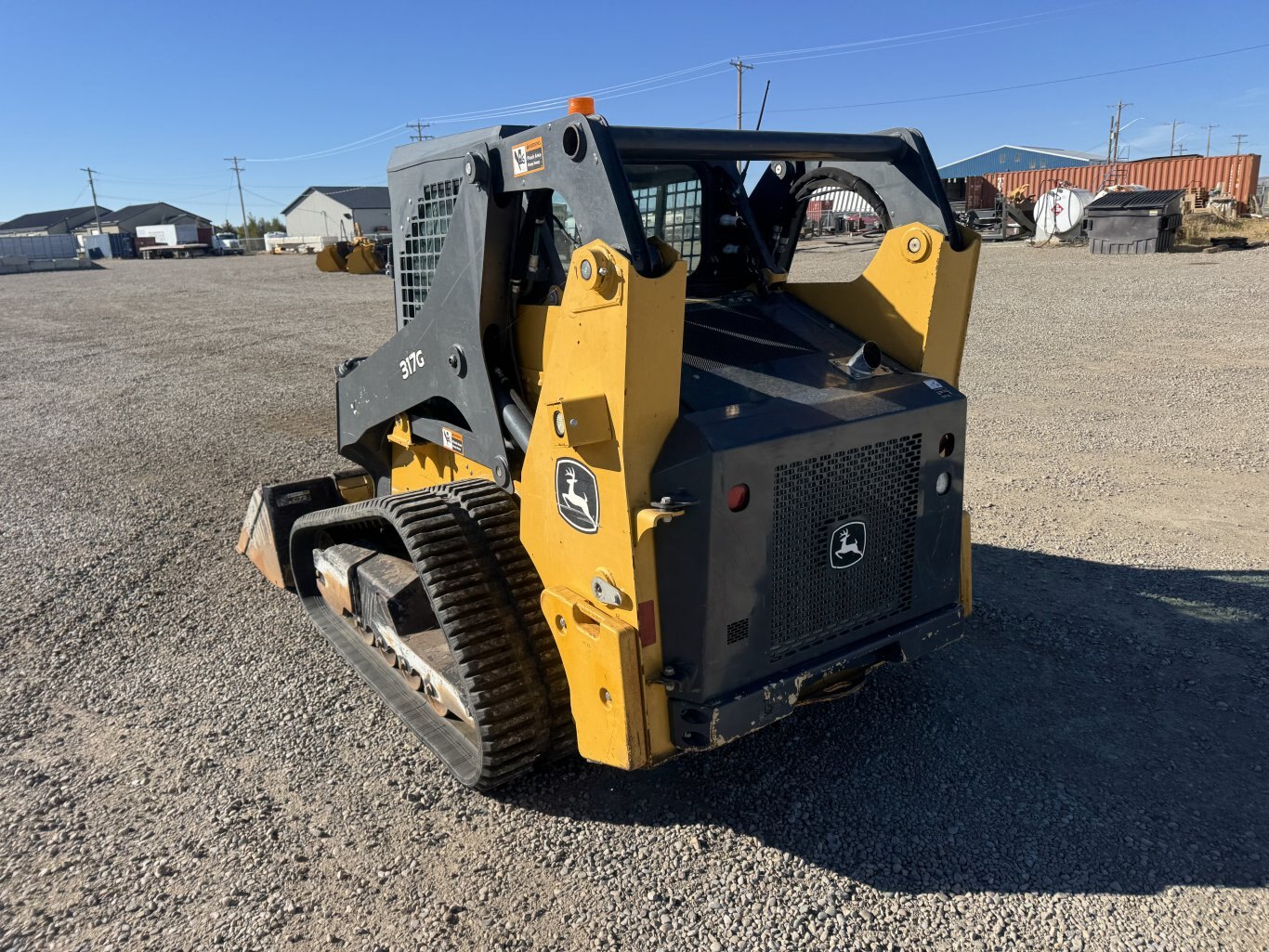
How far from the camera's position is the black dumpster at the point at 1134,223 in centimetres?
2273

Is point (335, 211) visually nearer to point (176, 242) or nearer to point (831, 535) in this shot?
point (176, 242)

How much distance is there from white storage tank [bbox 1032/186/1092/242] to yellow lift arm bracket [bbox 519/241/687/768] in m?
28.3

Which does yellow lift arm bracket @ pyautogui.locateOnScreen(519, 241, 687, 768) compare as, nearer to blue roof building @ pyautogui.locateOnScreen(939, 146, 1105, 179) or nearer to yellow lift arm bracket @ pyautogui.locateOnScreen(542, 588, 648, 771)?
yellow lift arm bracket @ pyautogui.locateOnScreen(542, 588, 648, 771)

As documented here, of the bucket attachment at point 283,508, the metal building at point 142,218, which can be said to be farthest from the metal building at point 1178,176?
the metal building at point 142,218

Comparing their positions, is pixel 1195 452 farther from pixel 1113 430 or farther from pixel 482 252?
pixel 482 252

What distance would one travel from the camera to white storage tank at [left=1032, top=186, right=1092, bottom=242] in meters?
27.0

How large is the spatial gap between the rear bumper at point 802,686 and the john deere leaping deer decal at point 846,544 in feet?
1.12

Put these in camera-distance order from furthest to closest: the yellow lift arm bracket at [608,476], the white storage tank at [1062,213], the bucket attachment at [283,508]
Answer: the white storage tank at [1062,213] < the bucket attachment at [283,508] < the yellow lift arm bracket at [608,476]

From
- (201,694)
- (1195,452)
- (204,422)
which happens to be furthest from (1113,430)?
(204,422)

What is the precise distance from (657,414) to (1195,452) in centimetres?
635

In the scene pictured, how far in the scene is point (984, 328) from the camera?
13.5 metres

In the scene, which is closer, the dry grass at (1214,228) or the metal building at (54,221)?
the dry grass at (1214,228)

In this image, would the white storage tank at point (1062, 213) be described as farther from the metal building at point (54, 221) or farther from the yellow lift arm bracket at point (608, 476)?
the metal building at point (54, 221)

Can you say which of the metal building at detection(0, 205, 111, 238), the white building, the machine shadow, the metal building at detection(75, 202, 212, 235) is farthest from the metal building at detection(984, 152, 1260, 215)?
the metal building at detection(0, 205, 111, 238)
